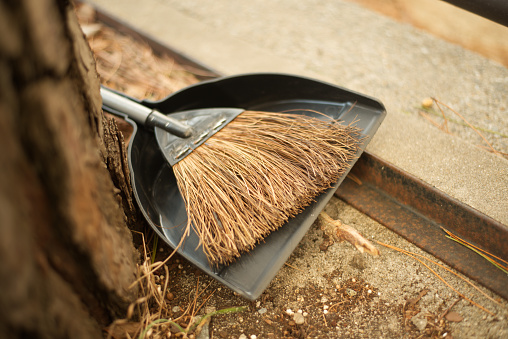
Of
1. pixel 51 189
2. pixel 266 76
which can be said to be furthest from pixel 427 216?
pixel 51 189

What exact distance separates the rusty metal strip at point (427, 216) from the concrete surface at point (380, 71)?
3 cm

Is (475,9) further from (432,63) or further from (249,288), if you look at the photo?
(249,288)

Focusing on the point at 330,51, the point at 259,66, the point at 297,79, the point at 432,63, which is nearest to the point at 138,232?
the point at 297,79

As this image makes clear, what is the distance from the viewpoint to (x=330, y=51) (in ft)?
5.67

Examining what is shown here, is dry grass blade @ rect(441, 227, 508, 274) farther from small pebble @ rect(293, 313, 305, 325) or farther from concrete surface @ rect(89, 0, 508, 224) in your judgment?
small pebble @ rect(293, 313, 305, 325)

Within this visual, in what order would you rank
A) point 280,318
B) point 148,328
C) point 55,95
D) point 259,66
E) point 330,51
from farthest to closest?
1. point 330,51
2. point 259,66
3. point 280,318
4. point 148,328
5. point 55,95

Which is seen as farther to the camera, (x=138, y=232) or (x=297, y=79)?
(x=297, y=79)

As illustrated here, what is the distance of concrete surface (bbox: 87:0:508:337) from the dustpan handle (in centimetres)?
49

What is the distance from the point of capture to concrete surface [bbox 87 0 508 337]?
105 cm

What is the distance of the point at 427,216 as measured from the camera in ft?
3.65

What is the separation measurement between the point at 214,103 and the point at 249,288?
2.18ft

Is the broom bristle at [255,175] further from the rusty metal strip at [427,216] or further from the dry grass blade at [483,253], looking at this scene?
the dry grass blade at [483,253]

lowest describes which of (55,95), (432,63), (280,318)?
(280,318)

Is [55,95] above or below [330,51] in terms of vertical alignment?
above
